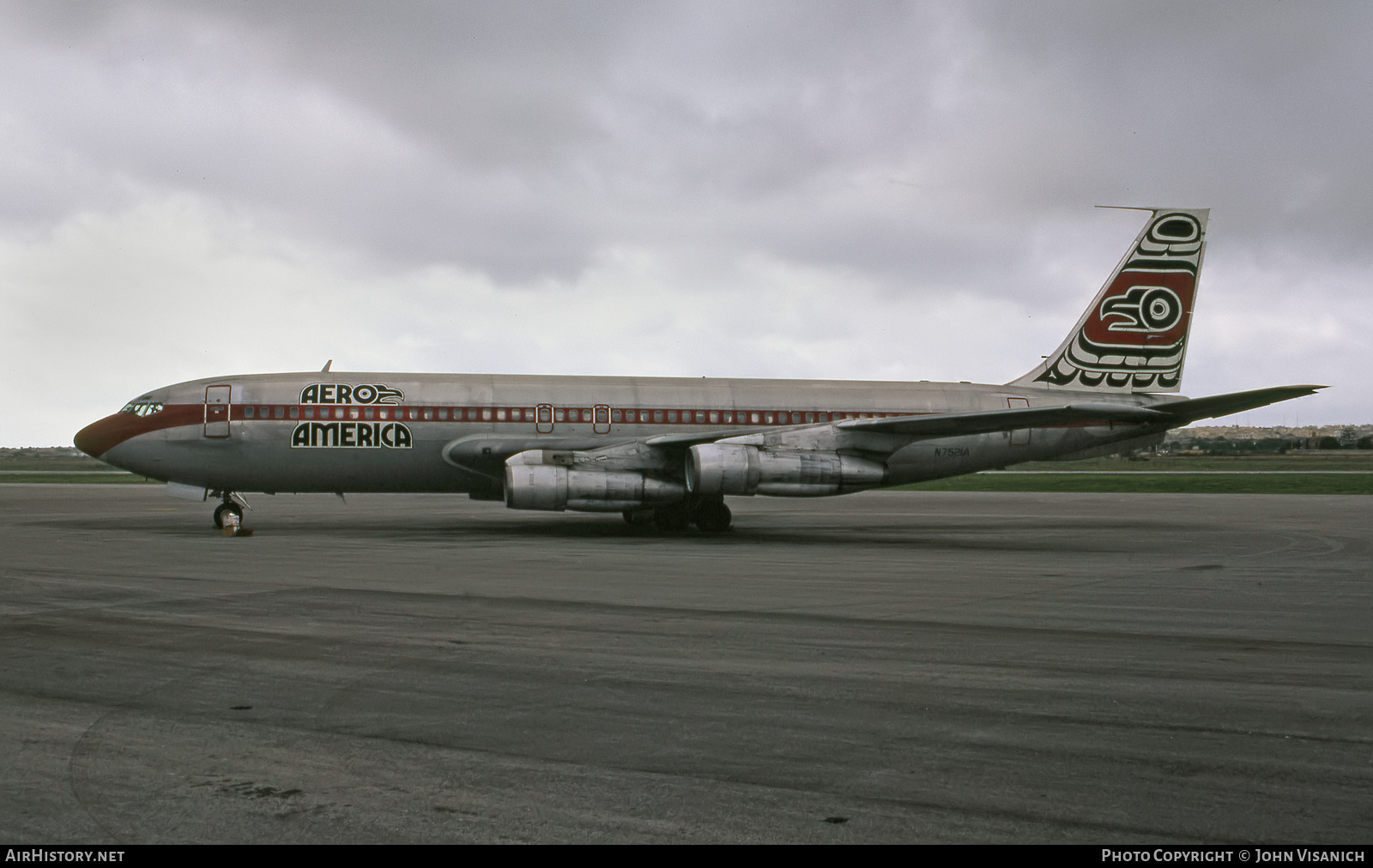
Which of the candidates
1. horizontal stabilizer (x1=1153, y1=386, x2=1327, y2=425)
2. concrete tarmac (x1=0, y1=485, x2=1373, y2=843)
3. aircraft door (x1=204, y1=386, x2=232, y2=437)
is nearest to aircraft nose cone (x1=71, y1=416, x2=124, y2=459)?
aircraft door (x1=204, y1=386, x2=232, y2=437)

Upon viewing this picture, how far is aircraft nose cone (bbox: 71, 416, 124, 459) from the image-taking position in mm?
23609

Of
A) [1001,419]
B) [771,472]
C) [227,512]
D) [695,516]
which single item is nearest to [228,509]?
[227,512]

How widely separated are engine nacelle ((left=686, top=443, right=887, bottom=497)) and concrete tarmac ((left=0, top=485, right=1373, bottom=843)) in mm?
5906

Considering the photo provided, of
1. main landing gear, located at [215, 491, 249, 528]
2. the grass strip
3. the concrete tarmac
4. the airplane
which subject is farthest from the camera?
the grass strip

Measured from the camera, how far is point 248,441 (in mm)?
23578

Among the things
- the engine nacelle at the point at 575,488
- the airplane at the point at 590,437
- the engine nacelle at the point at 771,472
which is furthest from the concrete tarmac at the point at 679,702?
the airplane at the point at 590,437

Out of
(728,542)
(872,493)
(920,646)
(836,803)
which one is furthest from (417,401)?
(872,493)

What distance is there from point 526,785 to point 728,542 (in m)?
16.4

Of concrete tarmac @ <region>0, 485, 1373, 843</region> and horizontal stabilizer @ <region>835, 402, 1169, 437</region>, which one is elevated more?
horizontal stabilizer @ <region>835, 402, 1169, 437</region>

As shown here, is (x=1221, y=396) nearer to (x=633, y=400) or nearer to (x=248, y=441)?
(x=633, y=400)

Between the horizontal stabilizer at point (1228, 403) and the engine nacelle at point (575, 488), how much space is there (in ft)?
36.6

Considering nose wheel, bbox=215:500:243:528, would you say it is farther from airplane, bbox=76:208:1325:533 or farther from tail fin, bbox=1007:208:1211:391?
tail fin, bbox=1007:208:1211:391

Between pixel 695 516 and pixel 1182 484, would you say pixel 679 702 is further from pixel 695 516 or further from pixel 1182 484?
pixel 1182 484

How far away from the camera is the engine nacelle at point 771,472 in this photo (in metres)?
22.4
